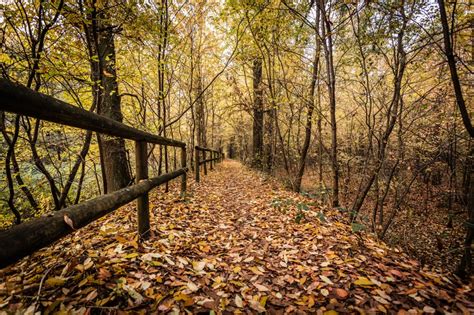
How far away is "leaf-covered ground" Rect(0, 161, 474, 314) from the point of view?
1427 mm

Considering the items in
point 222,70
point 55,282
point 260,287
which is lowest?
point 260,287

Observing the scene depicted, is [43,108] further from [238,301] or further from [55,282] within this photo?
[238,301]

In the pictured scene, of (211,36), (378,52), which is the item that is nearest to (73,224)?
(378,52)

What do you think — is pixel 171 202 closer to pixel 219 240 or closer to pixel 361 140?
pixel 219 240

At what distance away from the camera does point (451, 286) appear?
1.96 metres

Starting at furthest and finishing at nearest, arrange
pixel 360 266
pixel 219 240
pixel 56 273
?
pixel 219 240 → pixel 360 266 → pixel 56 273

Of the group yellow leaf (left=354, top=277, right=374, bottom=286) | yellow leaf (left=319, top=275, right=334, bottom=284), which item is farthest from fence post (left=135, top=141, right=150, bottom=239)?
yellow leaf (left=354, top=277, right=374, bottom=286)

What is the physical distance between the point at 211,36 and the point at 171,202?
575 cm

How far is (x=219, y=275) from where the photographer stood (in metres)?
1.96

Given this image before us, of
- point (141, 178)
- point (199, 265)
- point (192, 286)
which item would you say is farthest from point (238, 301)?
point (141, 178)

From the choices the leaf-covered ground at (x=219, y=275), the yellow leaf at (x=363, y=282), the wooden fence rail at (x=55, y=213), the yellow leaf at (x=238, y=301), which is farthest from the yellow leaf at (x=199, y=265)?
the yellow leaf at (x=363, y=282)

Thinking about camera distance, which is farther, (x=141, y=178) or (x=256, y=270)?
(x=141, y=178)

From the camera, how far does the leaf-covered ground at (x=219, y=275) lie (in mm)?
1427

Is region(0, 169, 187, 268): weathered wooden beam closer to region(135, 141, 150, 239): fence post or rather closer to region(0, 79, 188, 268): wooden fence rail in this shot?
region(0, 79, 188, 268): wooden fence rail
